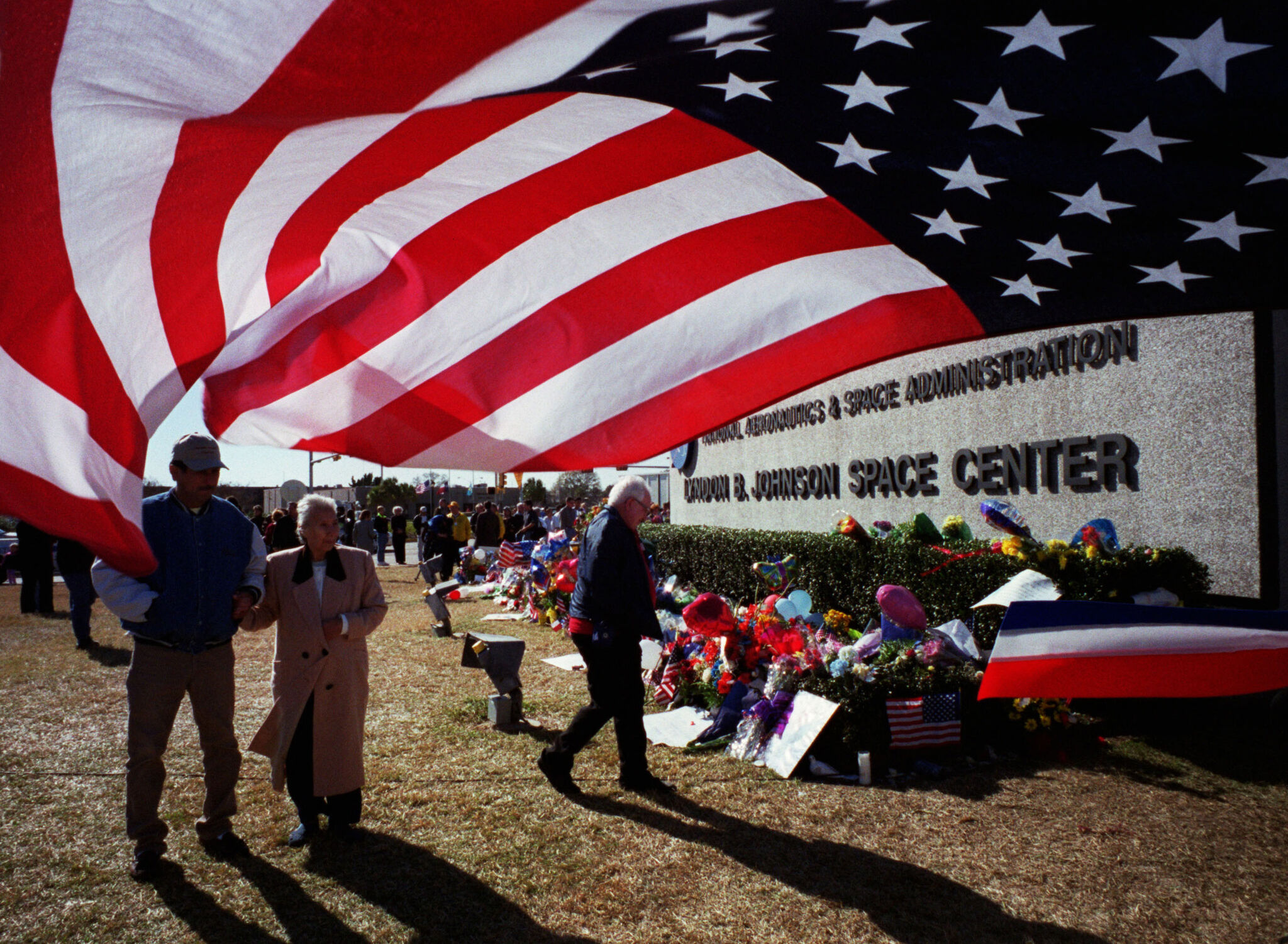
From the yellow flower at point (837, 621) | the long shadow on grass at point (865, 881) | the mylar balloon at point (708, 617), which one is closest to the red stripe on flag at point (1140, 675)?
the long shadow on grass at point (865, 881)

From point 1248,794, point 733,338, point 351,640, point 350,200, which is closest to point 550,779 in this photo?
point 351,640

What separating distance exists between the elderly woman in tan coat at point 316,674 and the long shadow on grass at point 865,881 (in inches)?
50.9

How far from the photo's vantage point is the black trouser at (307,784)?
4.00 meters

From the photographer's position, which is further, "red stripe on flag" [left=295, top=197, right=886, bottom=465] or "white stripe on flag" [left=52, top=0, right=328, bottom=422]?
"red stripe on flag" [left=295, top=197, right=886, bottom=465]

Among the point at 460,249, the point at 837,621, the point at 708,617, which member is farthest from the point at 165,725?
the point at 837,621

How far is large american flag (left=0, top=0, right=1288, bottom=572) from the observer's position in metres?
1.65

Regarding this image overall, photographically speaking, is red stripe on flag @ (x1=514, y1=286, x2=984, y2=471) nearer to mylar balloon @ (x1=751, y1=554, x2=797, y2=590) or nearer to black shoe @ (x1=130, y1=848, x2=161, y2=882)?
black shoe @ (x1=130, y1=848, x2=161, y2=882)

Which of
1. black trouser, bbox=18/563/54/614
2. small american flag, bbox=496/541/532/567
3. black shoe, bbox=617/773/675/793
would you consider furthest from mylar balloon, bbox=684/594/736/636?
black trouser, bbox=18/563/54/614

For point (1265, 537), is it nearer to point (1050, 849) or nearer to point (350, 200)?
point (1050, 849)

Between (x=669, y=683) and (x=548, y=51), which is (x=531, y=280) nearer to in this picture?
(x=548, y=51)

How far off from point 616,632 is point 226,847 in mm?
2071

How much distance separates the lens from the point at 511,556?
1309 cm

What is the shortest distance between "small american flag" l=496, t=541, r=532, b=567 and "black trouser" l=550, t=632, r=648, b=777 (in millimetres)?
8442

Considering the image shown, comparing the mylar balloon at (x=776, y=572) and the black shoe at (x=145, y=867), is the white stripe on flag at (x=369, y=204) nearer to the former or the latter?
the black shoe at (x=145, y=867)
